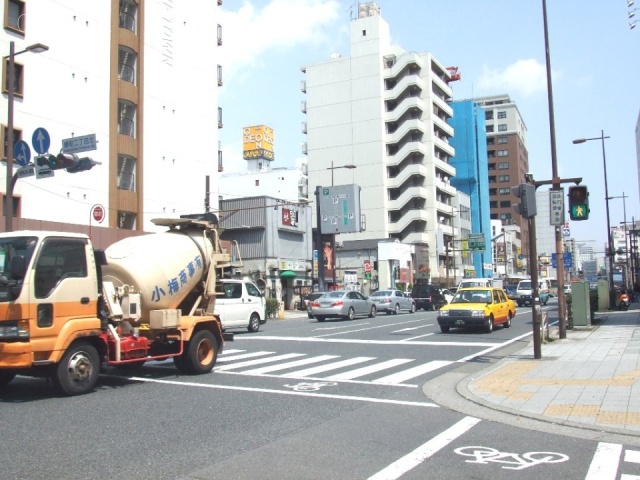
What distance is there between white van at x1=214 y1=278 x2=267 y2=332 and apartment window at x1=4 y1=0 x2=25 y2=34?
15877 mm

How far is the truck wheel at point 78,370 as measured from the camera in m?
10.1

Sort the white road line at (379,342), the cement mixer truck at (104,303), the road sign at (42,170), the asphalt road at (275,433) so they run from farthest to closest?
the road sign at (42,170), the white road line at (379,342), the cement mixer truck at (104,303), the asphalt road at (275,433)

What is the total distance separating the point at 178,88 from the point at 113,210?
1011 centimetres

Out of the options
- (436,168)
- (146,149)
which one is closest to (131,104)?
(146,149)

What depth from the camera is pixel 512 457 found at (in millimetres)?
6785

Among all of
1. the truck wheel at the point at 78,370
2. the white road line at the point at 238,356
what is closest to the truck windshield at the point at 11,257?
the truck wheel at the point at 78,370

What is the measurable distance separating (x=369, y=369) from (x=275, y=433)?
20.4ft

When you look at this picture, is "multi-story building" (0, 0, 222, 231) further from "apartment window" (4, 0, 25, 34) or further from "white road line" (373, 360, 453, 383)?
"white road line" (373, 360, 453, 383)

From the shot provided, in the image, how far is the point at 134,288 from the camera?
11.8 metres

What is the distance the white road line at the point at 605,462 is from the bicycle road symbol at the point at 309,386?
5.25 meters

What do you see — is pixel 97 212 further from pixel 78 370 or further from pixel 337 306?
pixel 78 370

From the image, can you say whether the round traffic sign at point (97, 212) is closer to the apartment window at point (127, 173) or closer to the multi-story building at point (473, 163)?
the apartment window at point (127, 173)

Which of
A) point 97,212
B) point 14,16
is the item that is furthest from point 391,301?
point 14,16

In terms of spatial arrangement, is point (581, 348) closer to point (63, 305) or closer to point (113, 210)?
point (63, 305)
